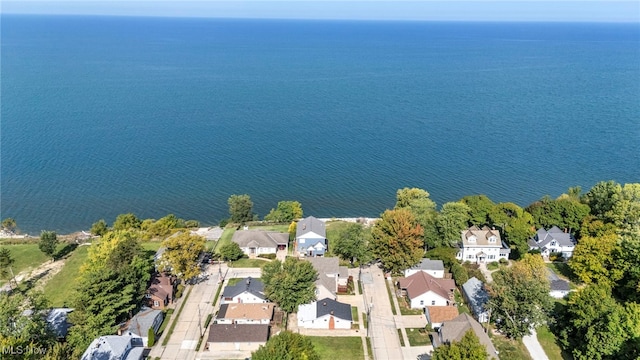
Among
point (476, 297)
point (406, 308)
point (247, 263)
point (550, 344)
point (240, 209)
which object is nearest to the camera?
point (550, 344)

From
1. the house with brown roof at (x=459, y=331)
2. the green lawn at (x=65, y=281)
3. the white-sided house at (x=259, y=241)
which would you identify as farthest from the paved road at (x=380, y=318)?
the green lawn at (x=65, y=281)

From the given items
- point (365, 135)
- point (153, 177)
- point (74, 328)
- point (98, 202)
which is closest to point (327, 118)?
point (365, 135)

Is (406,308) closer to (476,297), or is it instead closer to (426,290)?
(426,290)

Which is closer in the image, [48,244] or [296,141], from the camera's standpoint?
→ [48,244]

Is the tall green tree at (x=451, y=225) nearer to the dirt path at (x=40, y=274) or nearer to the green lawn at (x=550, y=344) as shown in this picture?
the green lawn at (x=550, y=344)

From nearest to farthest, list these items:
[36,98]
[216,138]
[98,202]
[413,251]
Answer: [413,251] → [98,202] → [216,138] → [36,98]

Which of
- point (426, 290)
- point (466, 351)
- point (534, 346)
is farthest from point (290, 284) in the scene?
point (534, 346)

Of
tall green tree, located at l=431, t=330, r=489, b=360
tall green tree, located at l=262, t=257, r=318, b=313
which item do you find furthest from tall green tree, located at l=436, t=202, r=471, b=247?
tall green tree, located at l=431, t=330, r=489, b=360

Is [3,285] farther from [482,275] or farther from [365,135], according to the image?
[365,135]
